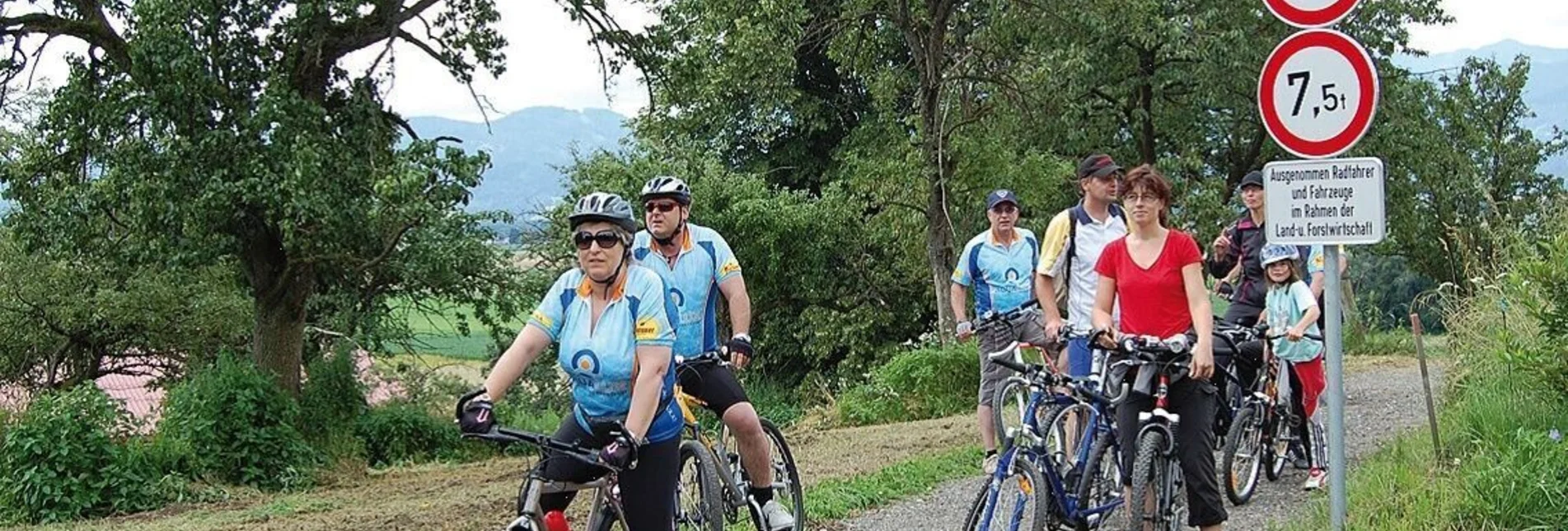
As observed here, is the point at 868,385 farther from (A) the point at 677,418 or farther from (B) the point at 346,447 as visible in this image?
(A) the point at 677,418

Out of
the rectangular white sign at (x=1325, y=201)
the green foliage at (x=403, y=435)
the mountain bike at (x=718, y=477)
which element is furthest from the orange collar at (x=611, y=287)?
the green foliage at (x=403, y=435)

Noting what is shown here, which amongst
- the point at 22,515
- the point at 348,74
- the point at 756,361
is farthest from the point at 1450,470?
the point at 756,361

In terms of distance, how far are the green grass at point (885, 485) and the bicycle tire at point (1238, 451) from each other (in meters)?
1.99

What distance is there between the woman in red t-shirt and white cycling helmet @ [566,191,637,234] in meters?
2.16

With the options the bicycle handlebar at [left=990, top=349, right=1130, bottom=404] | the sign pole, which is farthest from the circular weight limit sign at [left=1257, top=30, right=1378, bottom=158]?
the bicycle handlebar at [left=990, top=349, right=1130, bottom=404]

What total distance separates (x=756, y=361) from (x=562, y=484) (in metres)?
24.2

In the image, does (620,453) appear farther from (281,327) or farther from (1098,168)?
(281,327)

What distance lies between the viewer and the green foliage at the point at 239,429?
60.6 ft

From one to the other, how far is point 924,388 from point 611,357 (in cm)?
1149

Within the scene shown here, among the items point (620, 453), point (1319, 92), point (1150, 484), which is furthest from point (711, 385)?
point (1319, 92)

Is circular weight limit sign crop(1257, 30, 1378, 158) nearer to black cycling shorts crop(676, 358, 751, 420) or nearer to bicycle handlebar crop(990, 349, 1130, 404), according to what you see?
bicycle handlebar crop(990, 349, 1130, 404)

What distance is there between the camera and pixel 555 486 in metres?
4.71

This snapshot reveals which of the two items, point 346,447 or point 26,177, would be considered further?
point 346,447

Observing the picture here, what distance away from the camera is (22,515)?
1577 cm
